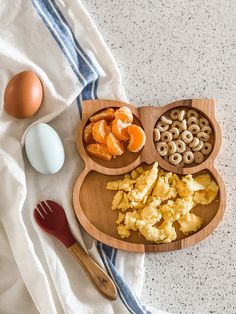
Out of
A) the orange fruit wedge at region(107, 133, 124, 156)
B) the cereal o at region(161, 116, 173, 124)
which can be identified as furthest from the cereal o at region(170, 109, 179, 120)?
the orange fruit wedge at region(107, 133, 124, 156)

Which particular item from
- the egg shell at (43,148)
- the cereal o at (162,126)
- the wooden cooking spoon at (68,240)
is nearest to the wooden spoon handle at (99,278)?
the wooden cooking spoon at (68,240)

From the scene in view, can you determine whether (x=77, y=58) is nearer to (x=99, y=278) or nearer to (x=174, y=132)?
(x=174, y=132)

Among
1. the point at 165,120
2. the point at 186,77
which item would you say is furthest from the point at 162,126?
the point at 186,77

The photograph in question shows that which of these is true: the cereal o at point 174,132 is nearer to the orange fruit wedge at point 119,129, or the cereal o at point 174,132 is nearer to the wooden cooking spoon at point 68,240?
the orange fruit wedge at point 119,129

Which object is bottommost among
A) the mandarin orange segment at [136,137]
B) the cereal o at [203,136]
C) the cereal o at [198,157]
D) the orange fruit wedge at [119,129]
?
the cereal o at [198,157]

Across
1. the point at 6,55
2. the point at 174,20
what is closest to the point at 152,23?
the point at 174,20

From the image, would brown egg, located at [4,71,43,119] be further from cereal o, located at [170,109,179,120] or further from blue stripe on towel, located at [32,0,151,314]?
cereal o, located at [170,109,179,120]

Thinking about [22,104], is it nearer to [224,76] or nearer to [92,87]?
[92,87]

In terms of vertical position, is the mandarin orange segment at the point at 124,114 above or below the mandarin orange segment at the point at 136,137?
above
